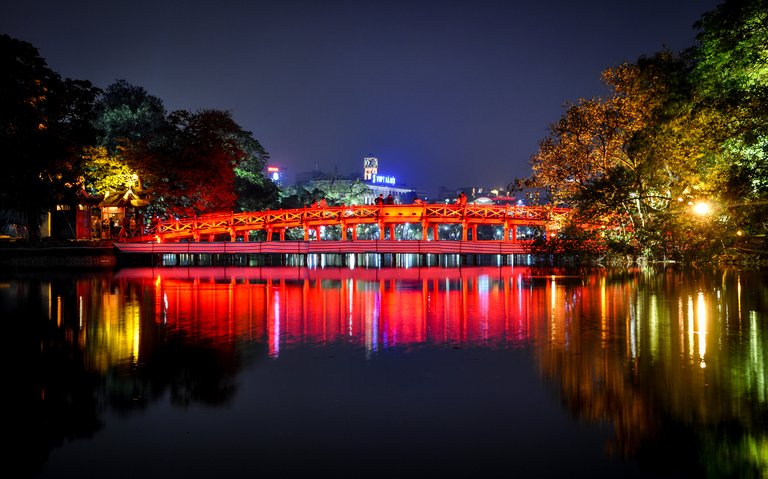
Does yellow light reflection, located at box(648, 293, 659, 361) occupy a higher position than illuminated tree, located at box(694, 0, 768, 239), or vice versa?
illuminated tree, located at box(694, 0, 768, 239)

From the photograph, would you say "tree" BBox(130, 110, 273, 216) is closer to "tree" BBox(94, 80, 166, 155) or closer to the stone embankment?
"tree" BBox(94, 80, 166, 155)

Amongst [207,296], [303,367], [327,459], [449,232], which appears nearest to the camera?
Answer: [327,459]

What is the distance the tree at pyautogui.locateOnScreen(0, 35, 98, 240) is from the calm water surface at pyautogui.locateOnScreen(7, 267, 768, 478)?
21.3 meters

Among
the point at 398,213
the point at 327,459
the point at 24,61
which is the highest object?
the point at 24,61

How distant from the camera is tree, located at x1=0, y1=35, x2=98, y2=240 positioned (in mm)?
33969

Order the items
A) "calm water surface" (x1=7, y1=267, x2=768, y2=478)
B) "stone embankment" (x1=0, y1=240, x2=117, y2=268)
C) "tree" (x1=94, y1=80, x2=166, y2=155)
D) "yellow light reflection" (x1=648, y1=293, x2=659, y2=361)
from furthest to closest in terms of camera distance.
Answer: "tree" (x1=94, y1=80, x2=166, y2=155) < "stone embankment" (x1=0, y1=240, x2=117, y2=268) < "yellow light reflection" (x1=648, y1=293, x2=659, y2=361) < "calm water surface" (x1=7, y1=267, x2=768, y2=478)

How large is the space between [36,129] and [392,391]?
112 feet

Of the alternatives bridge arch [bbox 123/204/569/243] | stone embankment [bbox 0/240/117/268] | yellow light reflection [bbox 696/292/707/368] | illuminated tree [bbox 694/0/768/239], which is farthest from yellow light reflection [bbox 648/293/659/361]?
stone embankment [bbox 0/240/117/268]

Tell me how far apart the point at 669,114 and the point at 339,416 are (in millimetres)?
11601

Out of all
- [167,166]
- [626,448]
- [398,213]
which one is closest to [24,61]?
[167,166]

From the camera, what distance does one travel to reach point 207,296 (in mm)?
19859

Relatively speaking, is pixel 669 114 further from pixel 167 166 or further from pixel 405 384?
pixel 167 166

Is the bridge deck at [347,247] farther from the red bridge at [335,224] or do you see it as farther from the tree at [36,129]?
the tree at [36,129]

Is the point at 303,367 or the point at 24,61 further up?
the point at 24,61
